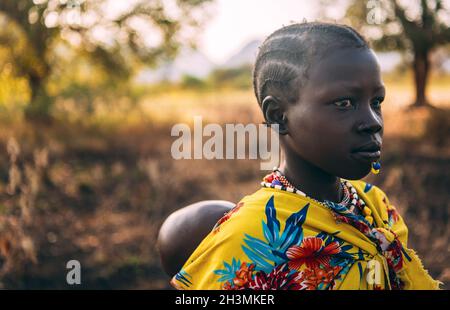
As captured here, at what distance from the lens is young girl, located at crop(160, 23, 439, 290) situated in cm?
170

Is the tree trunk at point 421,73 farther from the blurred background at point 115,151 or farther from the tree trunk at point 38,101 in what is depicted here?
the tree trunk at point 38,101

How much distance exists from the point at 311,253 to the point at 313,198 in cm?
23

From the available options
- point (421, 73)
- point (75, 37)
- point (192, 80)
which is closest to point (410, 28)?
point (421, 73)

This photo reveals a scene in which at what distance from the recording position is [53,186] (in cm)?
691

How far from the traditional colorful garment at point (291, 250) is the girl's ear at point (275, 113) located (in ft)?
0.69

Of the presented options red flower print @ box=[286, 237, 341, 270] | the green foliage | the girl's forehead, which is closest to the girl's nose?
the girl's forehead

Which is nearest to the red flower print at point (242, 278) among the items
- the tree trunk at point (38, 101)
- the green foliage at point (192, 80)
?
the tree trunk at point (38, 101)

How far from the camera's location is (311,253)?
1727 millimetres

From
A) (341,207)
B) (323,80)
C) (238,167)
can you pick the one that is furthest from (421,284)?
(238,167)

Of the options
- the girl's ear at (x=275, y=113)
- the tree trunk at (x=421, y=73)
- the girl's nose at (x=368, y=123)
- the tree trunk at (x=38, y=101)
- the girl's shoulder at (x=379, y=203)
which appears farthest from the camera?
the tree trunk at (x=421, y=73)

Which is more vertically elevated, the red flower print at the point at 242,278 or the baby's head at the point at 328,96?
the baby's head at the point at 328,96

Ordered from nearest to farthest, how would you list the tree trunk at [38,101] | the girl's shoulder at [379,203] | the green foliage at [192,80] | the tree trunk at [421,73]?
the girl's shoulder at [379,203] < the tree trunk at [38,101] < the tree trunk at [421,73] < the green foliage at [192,80]

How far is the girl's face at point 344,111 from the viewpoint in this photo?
170 cm

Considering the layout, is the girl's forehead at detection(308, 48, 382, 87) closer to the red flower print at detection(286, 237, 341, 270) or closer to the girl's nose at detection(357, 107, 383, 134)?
the girl's nose at detection(357, 107, 383, 134)
